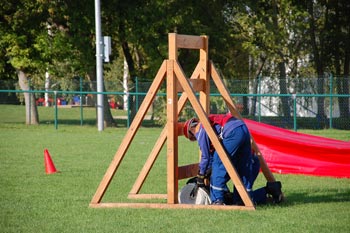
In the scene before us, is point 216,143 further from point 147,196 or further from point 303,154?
point 303,154

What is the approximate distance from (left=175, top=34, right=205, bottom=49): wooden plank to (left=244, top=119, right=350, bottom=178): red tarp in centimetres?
434

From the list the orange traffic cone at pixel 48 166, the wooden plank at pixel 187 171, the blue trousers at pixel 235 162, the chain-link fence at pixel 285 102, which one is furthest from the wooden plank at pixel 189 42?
the chain-link fence at pixel 285 102

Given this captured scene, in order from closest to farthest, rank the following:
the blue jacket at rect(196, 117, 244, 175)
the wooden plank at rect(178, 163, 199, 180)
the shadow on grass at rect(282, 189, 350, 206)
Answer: the blue jacket at rect(196, 117, 244, 175) < the shadow on grass at rect(282, 189, 350, 206) < the wooden plank at rect(178, 163, 199, 180)

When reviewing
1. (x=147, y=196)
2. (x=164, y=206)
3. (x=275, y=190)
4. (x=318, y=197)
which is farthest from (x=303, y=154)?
(x=164, y=206)

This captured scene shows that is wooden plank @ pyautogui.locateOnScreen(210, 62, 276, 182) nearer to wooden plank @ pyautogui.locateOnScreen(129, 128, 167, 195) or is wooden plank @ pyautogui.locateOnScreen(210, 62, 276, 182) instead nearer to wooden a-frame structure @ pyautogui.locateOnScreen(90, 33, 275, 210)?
wooden a-frame structure @ pyautogui.locateOnScreen(90, 33, 275, 210)

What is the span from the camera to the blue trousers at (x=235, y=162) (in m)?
10.3

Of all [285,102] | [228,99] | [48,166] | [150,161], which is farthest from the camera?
[285,102]

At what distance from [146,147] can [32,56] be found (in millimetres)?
15696

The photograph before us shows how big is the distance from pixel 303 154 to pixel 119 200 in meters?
4.76

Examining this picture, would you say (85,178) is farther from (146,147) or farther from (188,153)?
(146,147)

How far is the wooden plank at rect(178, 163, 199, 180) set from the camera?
1149cm

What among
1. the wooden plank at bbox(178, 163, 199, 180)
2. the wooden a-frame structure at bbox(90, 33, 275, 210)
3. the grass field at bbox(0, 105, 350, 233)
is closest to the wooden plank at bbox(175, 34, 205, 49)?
the wooden a-frame structure at bbox(90, 33, 275, 210)

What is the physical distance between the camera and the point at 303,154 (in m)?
15.0

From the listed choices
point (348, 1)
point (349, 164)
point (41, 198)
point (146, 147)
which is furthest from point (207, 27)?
point (41, 198)
